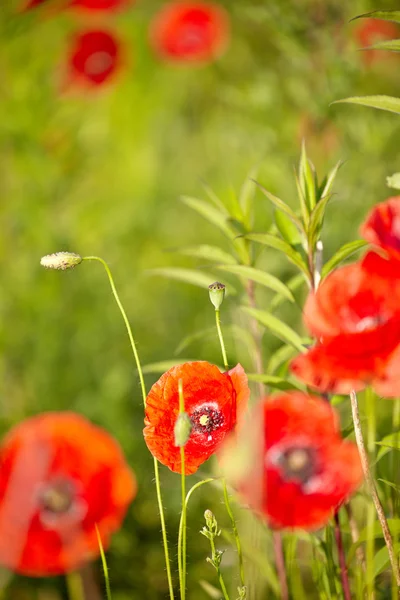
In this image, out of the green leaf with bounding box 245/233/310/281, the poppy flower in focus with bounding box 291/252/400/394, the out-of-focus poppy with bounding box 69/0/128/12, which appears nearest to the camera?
the poppy flower in focus with bounding box 291/252/400/394

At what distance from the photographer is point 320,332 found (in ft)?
1.47

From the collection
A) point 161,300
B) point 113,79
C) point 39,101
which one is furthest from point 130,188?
point 39,101

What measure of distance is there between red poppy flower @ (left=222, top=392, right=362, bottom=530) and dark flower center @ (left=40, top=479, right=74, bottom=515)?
14cm

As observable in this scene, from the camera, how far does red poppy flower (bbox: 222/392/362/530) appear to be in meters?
0.44

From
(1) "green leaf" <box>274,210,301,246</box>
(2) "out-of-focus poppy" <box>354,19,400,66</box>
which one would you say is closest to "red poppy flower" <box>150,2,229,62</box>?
(2) "out-of-focus poppy" <box>354,19,400,66</box>

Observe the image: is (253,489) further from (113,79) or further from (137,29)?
(137,29)

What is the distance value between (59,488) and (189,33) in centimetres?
182

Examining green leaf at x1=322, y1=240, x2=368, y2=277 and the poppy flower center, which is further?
the poppy flower center

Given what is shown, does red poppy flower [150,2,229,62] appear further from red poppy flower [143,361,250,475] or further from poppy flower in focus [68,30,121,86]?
red poppy flower [143,361,250,475]

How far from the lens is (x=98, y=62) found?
5.82 feet

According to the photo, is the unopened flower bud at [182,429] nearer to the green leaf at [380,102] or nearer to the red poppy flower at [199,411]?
the red poppy flower at [199,411]

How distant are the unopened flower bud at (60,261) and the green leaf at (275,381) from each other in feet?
0.51

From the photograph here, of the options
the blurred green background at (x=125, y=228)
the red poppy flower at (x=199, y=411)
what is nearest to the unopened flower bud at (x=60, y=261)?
Result: the red poppy flower at (x=199, y=411)

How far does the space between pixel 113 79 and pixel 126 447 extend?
956 mm
